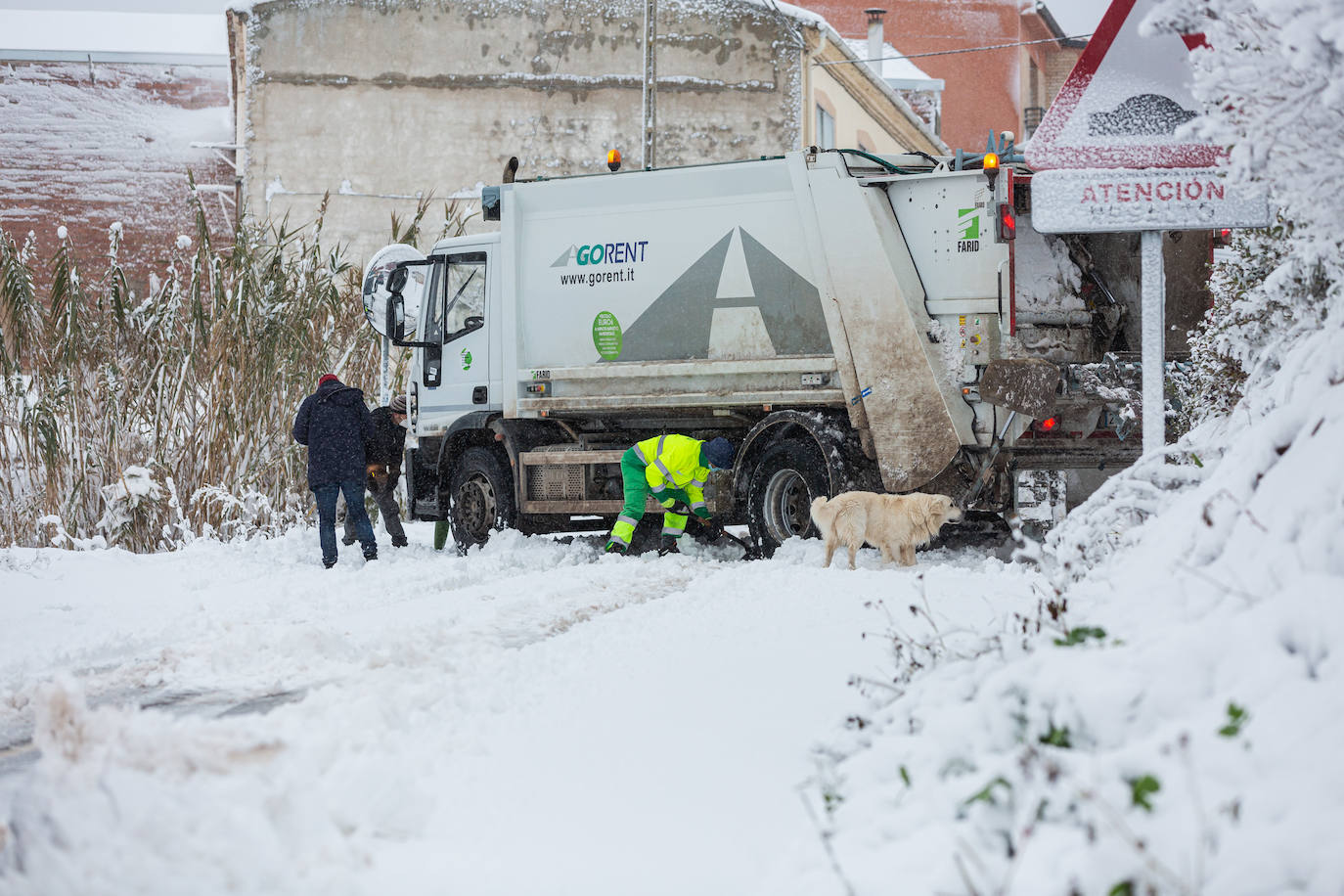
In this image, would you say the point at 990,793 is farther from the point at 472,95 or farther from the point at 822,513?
the point at 472,95

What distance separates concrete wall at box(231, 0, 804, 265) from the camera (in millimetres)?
22953

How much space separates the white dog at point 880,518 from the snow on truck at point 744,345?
1.91 ft

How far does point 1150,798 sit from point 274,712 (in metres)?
2.70

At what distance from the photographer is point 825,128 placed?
24.8 metres

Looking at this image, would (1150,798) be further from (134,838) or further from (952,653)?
(134,838)

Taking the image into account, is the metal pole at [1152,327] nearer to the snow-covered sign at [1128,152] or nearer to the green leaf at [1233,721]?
the snow-covered sign at [1128,152]

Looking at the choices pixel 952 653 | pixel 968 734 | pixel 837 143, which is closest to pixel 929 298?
pixel 952 653

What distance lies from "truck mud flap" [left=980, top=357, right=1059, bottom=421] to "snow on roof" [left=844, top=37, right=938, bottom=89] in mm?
23224

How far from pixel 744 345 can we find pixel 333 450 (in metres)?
3.13

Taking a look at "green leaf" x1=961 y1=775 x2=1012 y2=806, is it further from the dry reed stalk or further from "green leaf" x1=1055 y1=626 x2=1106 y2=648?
the dry reed stalk

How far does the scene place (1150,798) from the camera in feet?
8.95

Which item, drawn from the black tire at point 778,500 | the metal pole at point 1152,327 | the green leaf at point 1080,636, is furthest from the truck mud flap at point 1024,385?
the green leaf at point 1080,636

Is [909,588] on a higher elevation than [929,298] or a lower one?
lower

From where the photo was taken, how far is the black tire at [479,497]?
1148 cm
